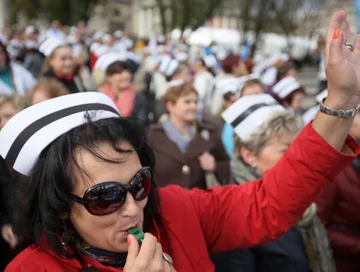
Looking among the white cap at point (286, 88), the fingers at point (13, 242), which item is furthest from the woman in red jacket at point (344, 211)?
the white cap at point (286, 88)

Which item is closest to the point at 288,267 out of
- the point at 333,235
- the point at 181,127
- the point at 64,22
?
the point at 333,235

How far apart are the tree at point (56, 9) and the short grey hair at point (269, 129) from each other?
3688cm

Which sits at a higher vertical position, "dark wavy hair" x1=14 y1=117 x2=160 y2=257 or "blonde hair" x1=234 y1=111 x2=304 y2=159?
"dark wavy hair" x1=14 y1=117 x2=160 y2=257

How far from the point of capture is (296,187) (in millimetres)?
1612

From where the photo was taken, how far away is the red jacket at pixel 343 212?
8.43 ft

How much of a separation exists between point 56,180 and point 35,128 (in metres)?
0.19

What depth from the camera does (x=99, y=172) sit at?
1501mm

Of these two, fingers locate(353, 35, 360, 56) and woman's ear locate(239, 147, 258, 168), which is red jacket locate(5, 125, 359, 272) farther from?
woman's ear locate(239, 147, 258, 168)

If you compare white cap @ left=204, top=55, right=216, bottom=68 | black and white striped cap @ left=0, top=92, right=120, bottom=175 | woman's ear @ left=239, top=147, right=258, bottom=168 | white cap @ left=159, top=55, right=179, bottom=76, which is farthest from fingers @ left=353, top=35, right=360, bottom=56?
white cap @ left=204, top=55, right=216, bottom=68

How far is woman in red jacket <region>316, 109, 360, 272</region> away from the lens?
2.57m

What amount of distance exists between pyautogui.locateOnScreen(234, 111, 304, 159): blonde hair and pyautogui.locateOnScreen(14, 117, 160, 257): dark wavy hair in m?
1.02

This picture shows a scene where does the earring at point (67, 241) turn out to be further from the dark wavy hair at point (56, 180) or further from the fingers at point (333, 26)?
the fingers at point (333, 26)

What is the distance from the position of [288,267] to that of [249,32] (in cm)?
2876

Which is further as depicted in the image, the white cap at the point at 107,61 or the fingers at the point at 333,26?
the white cap at the point at 107,61
